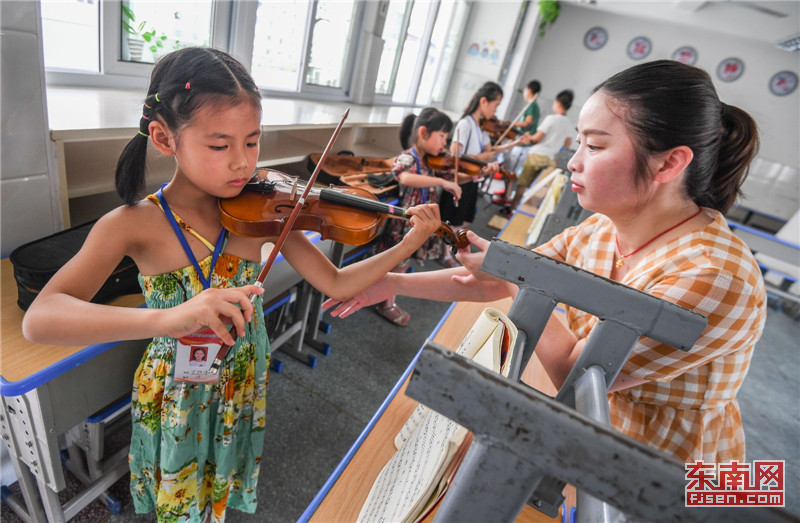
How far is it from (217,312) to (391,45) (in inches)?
216

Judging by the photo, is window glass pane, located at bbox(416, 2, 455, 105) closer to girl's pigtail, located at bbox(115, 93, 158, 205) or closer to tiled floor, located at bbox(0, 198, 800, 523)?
tiled floor, located at bbox(0, 198, 800, 523)

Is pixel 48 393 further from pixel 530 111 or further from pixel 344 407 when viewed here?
pixel 530 111

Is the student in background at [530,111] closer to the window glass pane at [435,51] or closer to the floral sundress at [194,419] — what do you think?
the window glass pane at [435,51]

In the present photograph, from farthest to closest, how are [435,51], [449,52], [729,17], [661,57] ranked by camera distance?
[661,57], [449,52], [729,17], [435,51]

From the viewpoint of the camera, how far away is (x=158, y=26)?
2318 mm

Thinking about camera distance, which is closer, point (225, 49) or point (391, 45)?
point (225, 49)

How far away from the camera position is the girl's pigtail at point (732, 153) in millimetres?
870

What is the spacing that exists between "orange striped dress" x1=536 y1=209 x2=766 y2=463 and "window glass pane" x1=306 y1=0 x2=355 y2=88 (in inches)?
141

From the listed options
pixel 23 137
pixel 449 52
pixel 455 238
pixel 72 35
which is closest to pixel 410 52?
pixel 449 52

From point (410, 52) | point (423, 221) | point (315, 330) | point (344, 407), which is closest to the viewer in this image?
point (423, 221)

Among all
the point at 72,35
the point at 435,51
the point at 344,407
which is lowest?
the point at 344,407

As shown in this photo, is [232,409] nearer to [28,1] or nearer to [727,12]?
[28,1]

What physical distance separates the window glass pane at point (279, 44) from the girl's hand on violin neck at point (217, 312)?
9.29 feet

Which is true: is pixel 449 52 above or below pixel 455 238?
above
